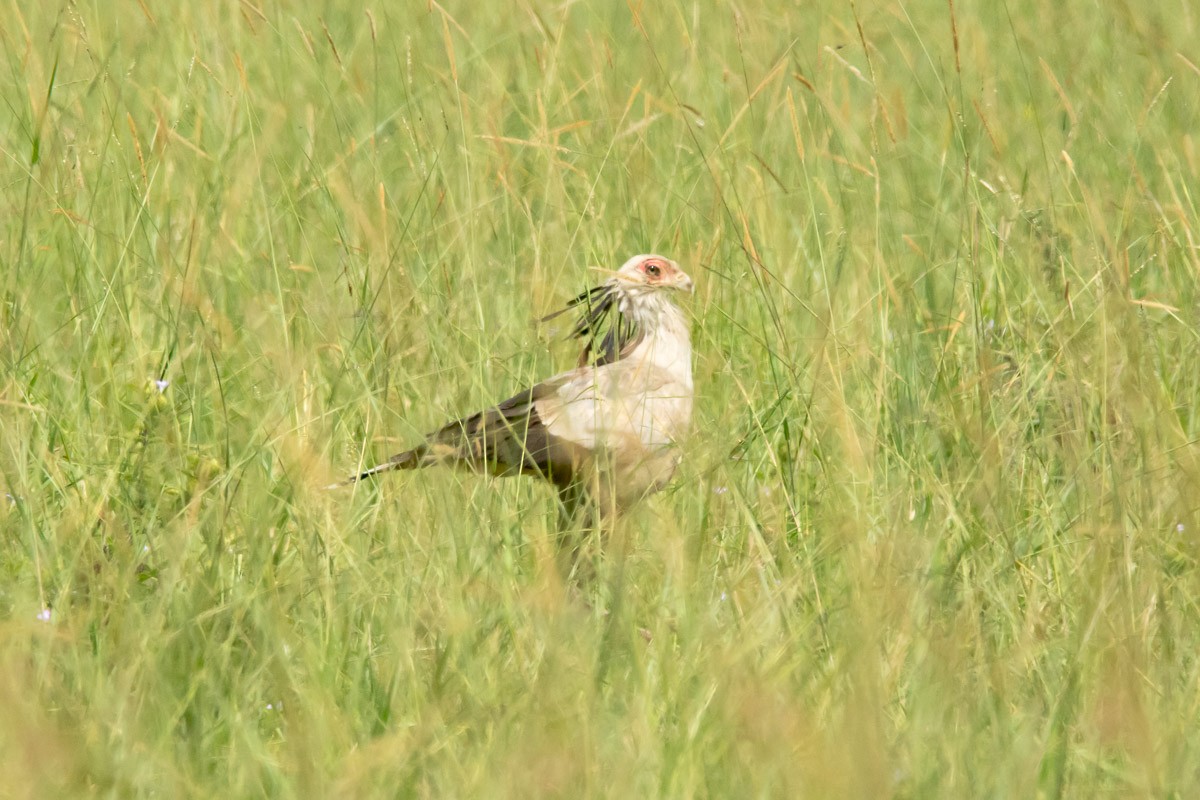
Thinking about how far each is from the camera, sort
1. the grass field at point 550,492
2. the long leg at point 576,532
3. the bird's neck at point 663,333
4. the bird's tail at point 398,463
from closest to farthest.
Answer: the grass field at point 550,492 → the long leg at point 576,532 → the bird's tail at point 398,463 → the bird's neck at point 663,333

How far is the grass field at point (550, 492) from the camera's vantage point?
7.02ft

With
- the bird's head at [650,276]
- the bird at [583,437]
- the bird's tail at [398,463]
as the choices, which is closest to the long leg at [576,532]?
the bird at [583,437]

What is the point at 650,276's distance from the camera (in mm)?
3586

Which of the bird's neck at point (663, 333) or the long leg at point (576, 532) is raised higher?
the bird's neck at point (663, 333)

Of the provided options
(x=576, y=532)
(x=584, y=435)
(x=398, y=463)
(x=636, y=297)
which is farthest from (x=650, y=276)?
(x=576, y=532)

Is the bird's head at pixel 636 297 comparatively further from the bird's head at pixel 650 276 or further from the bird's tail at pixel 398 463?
the bird's tail at pixel 398 463

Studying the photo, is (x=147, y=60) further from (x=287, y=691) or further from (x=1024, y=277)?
(x=287, y=691)

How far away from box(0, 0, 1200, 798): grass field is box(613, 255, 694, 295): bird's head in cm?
17

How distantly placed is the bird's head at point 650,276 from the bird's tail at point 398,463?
682 millimetres

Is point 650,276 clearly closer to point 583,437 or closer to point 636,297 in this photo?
point 636,297

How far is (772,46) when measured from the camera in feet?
17.1

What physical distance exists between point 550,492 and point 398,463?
34 centimetres

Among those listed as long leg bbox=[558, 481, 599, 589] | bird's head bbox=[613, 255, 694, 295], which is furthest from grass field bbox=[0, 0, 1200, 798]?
bird's head bbox=[613, 255, 694, 295]

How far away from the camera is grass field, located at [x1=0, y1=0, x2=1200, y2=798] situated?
2.14 meters
